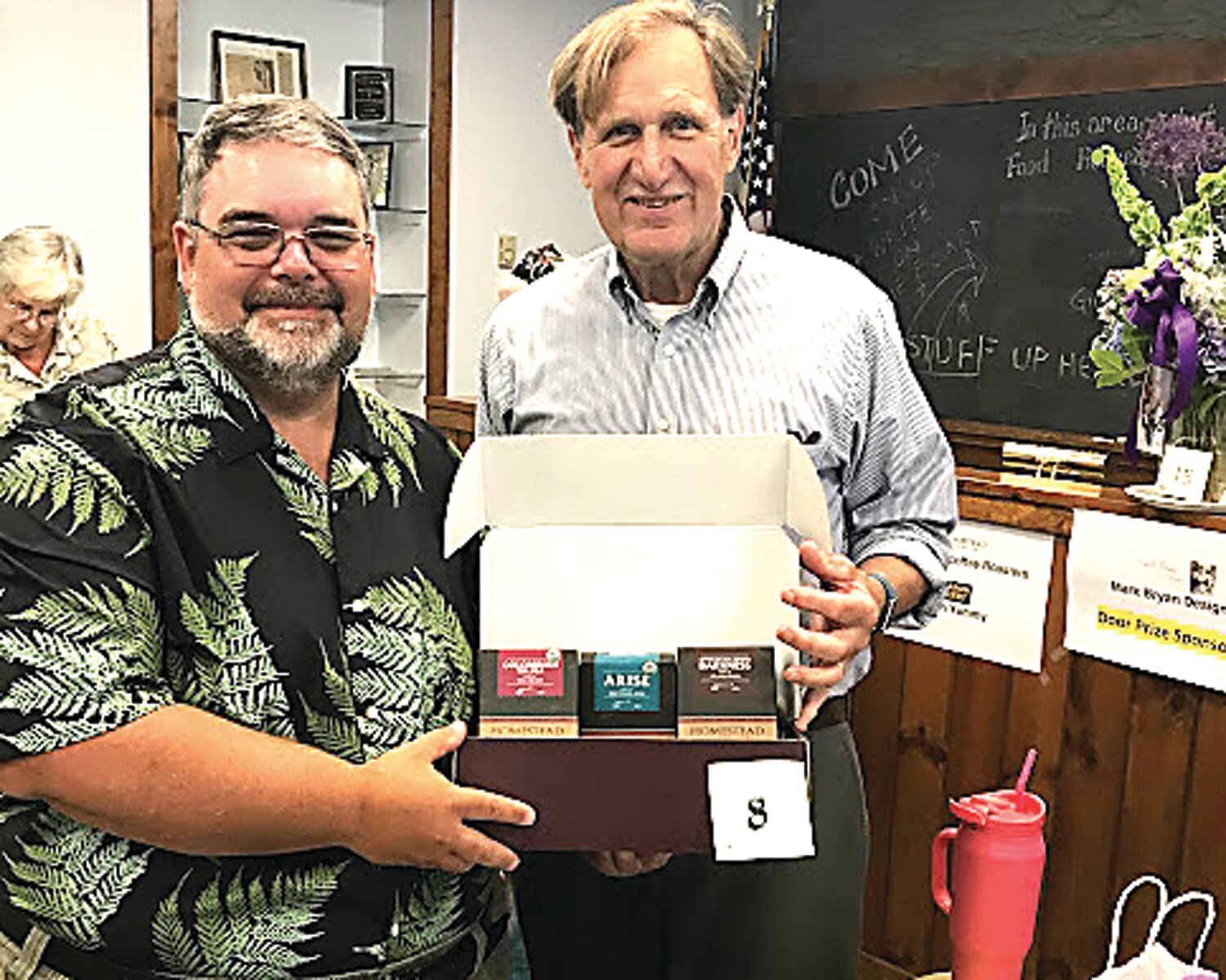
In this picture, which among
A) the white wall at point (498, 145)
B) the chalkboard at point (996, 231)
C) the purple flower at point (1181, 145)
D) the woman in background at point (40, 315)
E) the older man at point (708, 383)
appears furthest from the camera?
the white wall at point (498, 145)

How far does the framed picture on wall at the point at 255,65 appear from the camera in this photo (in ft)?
16.1

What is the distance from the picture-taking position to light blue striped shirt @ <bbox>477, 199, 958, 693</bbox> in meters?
1.76

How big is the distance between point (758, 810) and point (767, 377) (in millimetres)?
636

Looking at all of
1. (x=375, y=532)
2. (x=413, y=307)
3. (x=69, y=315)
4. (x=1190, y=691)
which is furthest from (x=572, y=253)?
(x=375, y=532)

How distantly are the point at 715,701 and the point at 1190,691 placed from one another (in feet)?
4.48

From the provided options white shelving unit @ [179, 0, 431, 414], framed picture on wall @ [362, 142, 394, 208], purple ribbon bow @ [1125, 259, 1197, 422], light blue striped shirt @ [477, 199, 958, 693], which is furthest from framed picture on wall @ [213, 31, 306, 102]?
light blue striped shirt @ [477, 199, 958, 693]

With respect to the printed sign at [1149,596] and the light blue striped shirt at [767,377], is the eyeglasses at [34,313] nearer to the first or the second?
the light blue striped shirt at [767,377]

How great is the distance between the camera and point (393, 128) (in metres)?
5.20

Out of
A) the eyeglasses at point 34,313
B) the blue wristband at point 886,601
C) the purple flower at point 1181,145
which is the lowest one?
the blue wristband at point 886,601

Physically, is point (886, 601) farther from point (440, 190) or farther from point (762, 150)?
point (440, 190)

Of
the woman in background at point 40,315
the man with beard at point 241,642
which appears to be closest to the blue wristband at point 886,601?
the man with beard at point 241,642

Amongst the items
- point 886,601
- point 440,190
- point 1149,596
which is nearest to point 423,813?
point 886,601

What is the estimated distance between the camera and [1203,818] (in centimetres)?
239

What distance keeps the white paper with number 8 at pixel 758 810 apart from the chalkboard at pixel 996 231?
2.54 metres
